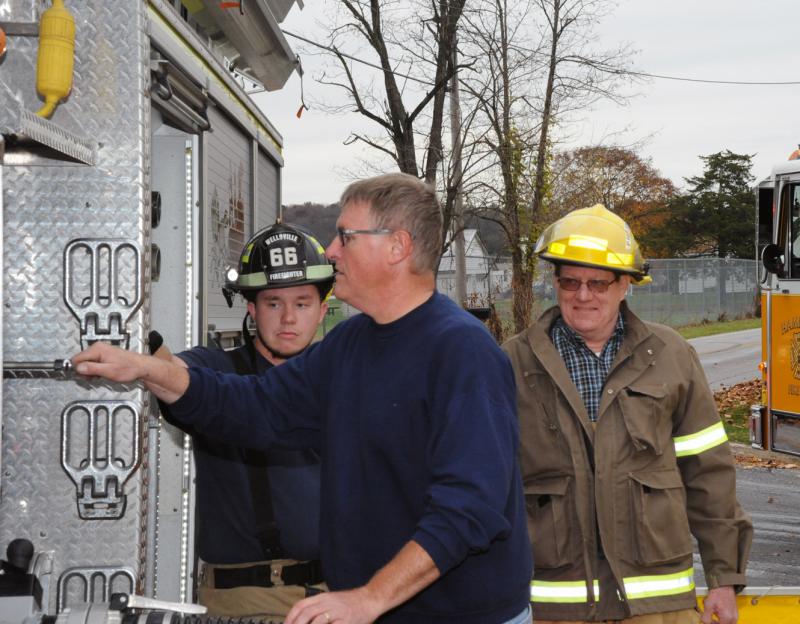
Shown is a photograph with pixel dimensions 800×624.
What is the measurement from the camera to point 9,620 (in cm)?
214

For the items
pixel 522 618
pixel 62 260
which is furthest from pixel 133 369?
pixel 522 618

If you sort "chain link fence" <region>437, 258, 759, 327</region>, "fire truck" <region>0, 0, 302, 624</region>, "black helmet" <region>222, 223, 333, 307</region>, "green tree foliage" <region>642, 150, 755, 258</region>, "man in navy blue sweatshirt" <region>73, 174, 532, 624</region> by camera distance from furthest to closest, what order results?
"green tree foliage" <region>642, 150, 755, 258</region>, "chain link fence" <region>437, 258, 759, 327</region>, "black helmet" <region>222, 223, 333, 307</region>, "fire truck" <region>0, 0, 302, 624</region>, "man in navy blue sweatshirt" <region>73, 174, 532, 624</region>

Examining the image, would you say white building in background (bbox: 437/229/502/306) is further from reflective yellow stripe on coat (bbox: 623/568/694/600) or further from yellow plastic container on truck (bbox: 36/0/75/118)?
yellow plastic container on truck (bbox: 36/0/75/118)

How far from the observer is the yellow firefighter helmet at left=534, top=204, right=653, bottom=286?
3404mm

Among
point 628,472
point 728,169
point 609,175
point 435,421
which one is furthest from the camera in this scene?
point 728,169

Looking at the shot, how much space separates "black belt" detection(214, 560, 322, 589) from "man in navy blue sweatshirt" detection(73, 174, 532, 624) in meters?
0.73

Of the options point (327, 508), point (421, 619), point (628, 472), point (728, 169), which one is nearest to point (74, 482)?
point (327, 508)

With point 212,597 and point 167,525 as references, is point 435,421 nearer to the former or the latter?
point 212,597

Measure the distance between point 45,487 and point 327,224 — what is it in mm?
6989

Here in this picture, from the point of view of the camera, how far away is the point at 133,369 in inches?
100

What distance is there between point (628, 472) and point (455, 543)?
128cm

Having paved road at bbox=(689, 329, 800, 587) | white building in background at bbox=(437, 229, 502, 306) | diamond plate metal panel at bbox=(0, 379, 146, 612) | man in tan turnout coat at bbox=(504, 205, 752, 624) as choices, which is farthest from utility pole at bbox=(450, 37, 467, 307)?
diamond plate metal panel at bbox=(0, 379, 146, 612)

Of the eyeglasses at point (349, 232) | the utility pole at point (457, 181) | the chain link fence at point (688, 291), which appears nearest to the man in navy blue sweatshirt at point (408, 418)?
the eyeglasses at point (349, 232)

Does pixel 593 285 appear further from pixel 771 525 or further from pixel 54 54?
pixel 771 525
